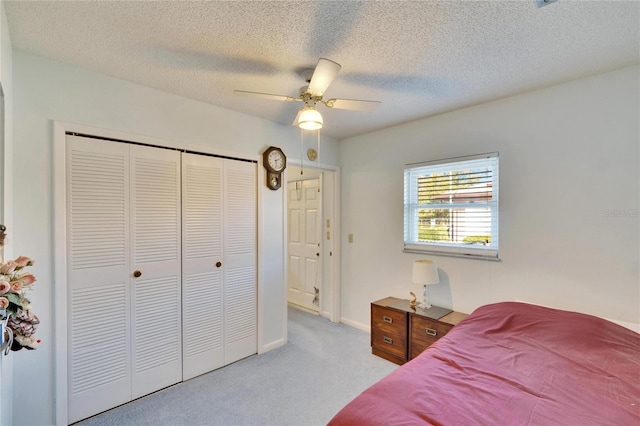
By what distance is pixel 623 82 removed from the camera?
2053mm

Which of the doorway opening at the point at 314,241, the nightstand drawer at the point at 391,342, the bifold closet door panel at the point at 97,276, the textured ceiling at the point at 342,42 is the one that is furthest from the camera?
the doorway opening at the point at 314,241

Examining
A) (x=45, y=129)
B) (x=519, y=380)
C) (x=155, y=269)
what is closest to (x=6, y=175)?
(x=45, y=129)

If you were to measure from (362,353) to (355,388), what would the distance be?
2.05 ft

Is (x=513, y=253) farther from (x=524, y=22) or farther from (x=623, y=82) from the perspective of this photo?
(x=524, y=22)

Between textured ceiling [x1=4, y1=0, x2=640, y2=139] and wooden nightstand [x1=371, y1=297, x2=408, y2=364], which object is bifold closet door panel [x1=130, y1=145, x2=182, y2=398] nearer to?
textured ceiling [x1=4, y1=0, x2=640, y2=139]

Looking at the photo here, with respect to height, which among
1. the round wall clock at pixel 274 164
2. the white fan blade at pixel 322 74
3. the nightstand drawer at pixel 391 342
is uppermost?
the white fan blade at pixel 322 74

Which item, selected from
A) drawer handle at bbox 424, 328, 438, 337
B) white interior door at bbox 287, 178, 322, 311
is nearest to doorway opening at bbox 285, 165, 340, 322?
white interior door at bbox 287, 178, 322, 311

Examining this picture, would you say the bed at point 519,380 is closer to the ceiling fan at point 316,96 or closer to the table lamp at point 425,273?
the table lamp at point 425,273

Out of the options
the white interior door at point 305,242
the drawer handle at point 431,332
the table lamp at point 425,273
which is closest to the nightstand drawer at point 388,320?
the drawer handle at point 431,332

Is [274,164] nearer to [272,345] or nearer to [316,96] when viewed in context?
[316,96]

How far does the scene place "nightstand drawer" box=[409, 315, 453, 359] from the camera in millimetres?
2590

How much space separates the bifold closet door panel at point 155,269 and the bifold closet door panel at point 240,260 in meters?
0.44

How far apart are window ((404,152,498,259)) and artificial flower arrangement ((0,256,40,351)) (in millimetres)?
2948

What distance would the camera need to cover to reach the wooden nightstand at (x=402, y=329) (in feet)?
8.66
